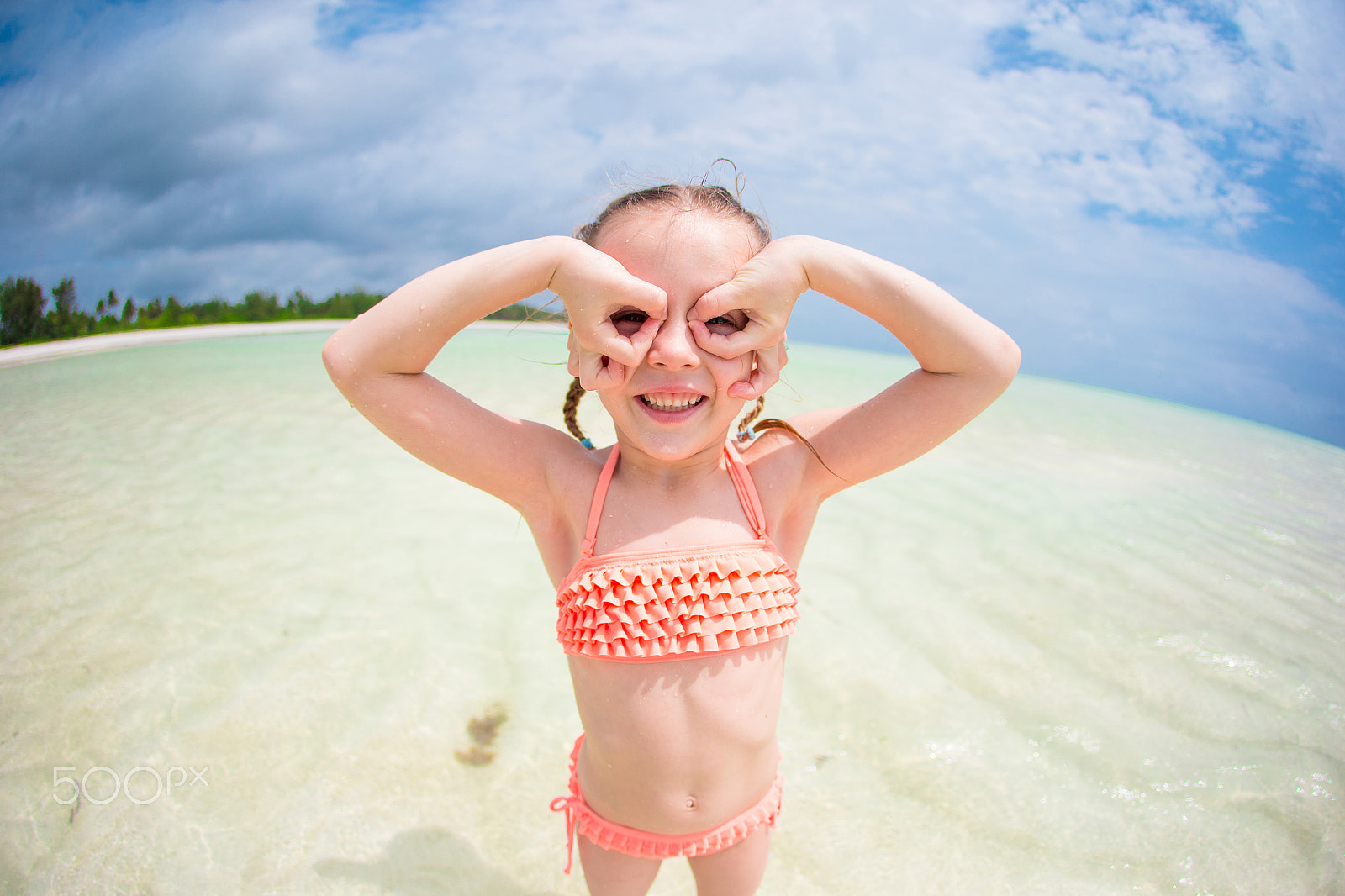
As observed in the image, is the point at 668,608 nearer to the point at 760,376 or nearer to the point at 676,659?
the point at 676,659

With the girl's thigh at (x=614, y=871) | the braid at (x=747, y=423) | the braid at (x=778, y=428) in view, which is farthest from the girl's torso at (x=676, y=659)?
the braid at (x=747, y=423)

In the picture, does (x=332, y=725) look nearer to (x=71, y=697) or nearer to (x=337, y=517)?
(x=71, y=697)

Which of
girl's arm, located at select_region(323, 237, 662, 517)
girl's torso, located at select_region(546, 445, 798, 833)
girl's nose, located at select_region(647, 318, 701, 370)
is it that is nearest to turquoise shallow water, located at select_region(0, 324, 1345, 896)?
girl's torso, located at select_region(546, 445, 798, 833)

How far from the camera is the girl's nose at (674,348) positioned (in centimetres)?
133

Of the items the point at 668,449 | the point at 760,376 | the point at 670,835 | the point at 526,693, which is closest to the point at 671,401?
the point at 668,449

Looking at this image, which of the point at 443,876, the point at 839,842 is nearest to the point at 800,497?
the point at 839,842

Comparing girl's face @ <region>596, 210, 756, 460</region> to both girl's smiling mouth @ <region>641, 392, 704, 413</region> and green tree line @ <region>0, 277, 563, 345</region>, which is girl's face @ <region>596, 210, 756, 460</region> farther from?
green tree line @ <region>0, 277, 563, 345</region>

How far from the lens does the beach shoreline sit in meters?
11.2

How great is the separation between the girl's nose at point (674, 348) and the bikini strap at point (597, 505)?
1.04 feet

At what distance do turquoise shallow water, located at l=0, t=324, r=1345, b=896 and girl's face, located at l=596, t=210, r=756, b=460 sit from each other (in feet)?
5.16

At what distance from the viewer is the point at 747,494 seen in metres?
1.58

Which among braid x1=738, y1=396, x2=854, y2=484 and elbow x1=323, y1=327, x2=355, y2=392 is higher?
elbow x1=323, y1=327, x2=355, y2=392

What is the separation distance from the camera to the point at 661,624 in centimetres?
141

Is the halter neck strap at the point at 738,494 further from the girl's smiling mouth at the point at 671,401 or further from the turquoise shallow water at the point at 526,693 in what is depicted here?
the turquoise shallow water at the point at 526,693
